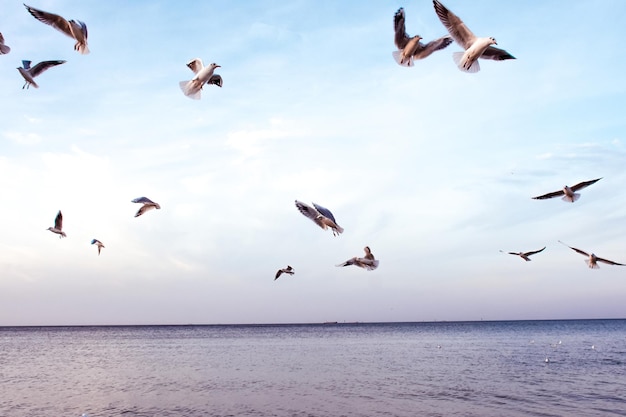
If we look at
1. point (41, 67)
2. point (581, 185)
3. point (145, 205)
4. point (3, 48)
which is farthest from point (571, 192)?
point (3, 48)

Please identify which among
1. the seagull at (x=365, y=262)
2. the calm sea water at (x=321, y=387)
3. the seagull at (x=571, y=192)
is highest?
the seagull at (x=571, y=192)

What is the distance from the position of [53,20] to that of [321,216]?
565cm

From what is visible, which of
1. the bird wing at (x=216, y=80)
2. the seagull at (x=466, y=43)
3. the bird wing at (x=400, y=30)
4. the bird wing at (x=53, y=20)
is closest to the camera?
the bird wing at (x=53, y=20)

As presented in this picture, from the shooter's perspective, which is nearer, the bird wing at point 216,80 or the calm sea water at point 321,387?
the bird wing at point 216,80

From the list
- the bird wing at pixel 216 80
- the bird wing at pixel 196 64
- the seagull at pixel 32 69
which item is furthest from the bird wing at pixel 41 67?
the bird wing at pixel 216 80

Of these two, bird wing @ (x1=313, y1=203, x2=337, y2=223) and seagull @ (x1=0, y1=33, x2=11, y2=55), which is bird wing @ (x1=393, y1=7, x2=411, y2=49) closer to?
bird wing @ (x1=313, y1=203, x2=337, y2=223)

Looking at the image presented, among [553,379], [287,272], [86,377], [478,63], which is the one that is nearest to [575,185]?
[478,63]

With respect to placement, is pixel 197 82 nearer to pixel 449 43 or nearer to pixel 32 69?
pixel 32 69

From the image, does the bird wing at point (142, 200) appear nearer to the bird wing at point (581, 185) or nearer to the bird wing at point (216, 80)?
the bird wing at point (216, 80)

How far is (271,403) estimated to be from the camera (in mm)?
26500

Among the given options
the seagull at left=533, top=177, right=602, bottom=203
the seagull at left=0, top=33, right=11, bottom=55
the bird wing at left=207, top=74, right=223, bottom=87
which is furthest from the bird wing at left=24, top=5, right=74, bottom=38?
the seagull at left=533, top=177, right=602, bottom=203

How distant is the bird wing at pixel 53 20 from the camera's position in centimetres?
957

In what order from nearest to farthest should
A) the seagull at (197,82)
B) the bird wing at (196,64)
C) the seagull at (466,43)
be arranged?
the seagull at (466,43)
the seagull at (197,82)
the bird wing at (196,64)

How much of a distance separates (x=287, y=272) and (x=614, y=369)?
3268cm
